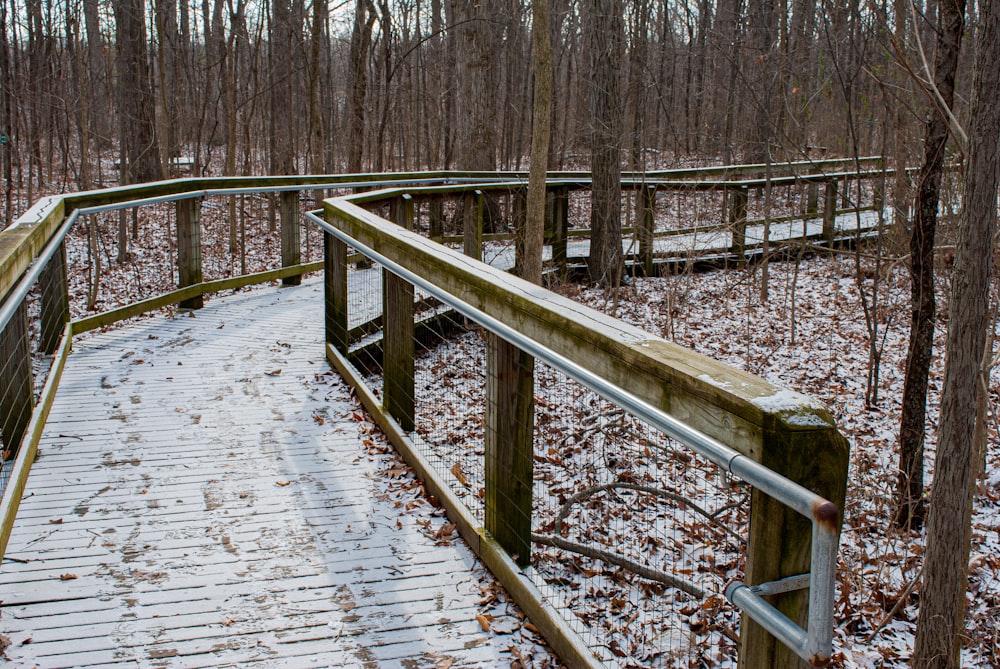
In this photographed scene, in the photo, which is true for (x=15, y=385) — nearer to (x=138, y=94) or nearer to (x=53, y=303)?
(x=53, y=303)

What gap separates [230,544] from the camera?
3.99 meters

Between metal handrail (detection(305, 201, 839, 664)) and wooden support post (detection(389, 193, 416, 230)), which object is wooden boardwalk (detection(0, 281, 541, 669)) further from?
wooden support post (detection(389, 193, 416, 230))

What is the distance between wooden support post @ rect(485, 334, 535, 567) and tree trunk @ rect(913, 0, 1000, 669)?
A: 5.54ft

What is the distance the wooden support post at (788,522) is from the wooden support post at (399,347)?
125 inches

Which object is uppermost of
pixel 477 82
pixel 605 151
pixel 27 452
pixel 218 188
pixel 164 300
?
pixel 477 82

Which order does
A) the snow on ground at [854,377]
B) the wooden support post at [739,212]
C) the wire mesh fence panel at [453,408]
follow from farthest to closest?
1. the wooden support post at [739,212]
2. the wire mesh fence panel at [453,408]
3. the snow on ground at [854,377]

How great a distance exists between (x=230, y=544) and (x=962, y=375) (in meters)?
3.20

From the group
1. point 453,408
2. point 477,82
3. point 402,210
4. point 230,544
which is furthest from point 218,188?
point 477,82

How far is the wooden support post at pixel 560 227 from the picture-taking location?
41.7 feet

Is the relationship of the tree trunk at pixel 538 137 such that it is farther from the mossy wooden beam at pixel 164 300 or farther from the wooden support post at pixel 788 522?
the wooden support post at pixel 788 522

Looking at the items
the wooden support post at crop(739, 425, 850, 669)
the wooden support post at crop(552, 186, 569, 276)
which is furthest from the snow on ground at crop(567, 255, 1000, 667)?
the wooden support post at crop(739, 425, 850, 669)

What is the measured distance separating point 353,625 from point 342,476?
1547 millimetres

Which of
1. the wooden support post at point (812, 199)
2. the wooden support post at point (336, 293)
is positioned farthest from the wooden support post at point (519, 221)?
the wooden support post at point (812, 199)

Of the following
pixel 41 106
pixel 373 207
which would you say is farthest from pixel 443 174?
pixel 41 106
